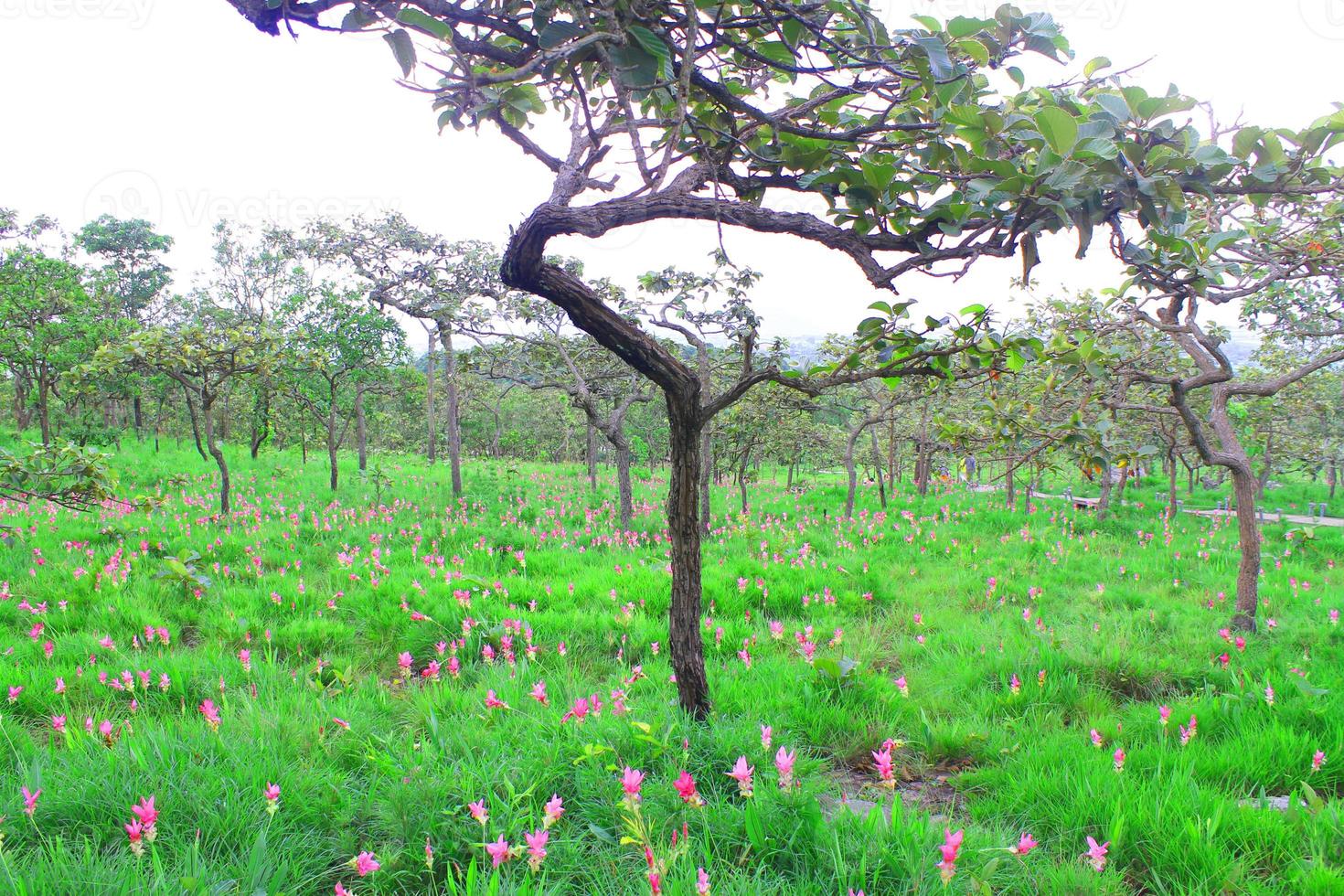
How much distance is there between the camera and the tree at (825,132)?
153cm

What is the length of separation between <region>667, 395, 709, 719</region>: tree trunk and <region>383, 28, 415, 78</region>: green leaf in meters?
1.70

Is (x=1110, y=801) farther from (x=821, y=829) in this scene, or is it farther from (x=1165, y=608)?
(x=1165, y=608)

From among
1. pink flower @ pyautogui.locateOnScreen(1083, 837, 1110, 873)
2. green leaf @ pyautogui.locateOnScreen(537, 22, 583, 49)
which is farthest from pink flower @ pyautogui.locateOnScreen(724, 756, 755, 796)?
green leaf @ pyautogui.locateOnScreen(537, 22, 583, 49)

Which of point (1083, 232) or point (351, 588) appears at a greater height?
point (1083, 232)

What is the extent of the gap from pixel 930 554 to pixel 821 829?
7.02 meters

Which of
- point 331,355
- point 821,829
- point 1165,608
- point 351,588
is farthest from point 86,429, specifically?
point 1165,608

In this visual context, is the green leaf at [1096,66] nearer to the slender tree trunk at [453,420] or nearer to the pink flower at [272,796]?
the pink flower at [272,796]

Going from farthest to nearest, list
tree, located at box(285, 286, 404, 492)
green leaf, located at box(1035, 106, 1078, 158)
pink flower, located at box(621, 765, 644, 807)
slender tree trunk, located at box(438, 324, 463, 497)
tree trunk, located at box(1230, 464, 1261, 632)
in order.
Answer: slender tree trunk, located at box(438, 324, 463, 497) → tree, located at box(285, 286, 404, 492) → tree trunk, located at box(1230, 464, 1261, 632) → pink flower, located at box(621, 765, 644, 807) → green leaf, located at box(1035, 106, 1078, 158)

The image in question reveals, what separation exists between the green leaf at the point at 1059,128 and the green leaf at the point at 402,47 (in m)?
1.48

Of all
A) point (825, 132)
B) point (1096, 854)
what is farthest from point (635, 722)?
point (825, 132)

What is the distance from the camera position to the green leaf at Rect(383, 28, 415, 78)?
154cm

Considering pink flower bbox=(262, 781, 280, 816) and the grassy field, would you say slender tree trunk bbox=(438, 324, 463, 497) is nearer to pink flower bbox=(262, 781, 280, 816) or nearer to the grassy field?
the grassy field

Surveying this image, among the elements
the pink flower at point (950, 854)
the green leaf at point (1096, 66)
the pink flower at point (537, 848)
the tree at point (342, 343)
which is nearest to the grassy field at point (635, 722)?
the pink flower at point (537, 848)

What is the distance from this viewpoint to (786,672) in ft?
13.9
